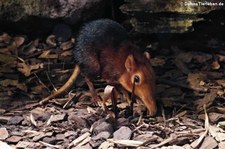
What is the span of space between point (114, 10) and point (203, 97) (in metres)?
1.46

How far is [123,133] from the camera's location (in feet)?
12.2

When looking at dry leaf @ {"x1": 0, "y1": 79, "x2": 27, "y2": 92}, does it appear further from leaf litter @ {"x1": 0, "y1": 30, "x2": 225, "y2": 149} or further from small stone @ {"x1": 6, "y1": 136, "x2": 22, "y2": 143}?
small stone @ {"x1": 6, "y1": 136, "x2": 22, "y2": 143}

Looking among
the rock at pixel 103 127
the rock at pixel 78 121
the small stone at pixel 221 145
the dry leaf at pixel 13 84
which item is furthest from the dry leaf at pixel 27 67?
the small stone at pixel 221 145

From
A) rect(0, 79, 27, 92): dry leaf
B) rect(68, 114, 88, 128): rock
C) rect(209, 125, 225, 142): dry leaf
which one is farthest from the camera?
rect(0, 79, 27, 92): dry leaf

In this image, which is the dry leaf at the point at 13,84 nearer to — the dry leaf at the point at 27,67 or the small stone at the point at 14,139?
the dry leaf at the point at 27,67

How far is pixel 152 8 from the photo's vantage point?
15.5ft

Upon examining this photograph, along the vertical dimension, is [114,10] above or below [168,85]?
above

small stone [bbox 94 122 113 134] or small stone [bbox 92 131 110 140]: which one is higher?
small stone [bbox 94 122 113 134]

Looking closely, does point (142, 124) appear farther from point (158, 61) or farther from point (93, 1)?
point (93, 1)

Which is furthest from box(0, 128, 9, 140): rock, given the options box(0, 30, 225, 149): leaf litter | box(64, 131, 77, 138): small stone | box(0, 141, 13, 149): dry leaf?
box(64, 131, 77, 138): small stone

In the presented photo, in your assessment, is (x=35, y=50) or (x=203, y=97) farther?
(x=35, y=50)

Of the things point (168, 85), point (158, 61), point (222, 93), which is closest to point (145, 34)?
point (158, 61)

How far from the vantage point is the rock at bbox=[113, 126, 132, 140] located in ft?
12.0

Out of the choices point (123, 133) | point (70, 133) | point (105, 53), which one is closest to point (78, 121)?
point (70, 133)
